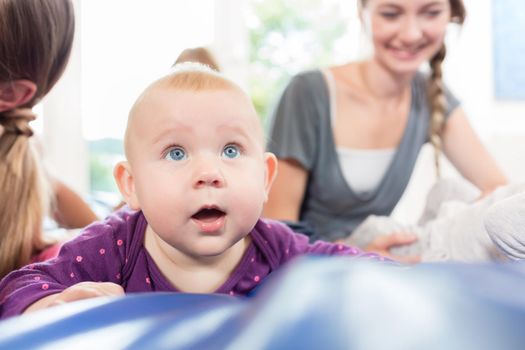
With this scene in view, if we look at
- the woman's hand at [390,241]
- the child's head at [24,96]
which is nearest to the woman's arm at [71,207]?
the child's head at [24,96]

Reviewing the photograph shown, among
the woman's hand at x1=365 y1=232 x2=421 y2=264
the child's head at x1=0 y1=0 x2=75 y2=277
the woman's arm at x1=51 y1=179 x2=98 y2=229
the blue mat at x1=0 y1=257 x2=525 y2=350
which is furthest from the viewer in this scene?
the woman's arm at x1=51 y1=179 x2=98 y2=229

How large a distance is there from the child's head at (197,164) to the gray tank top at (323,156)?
0.79m

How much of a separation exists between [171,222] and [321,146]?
890 mm

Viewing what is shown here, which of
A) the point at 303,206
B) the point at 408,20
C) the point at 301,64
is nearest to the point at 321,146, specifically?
the point at 303,206

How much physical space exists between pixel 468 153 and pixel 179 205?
1112 mm

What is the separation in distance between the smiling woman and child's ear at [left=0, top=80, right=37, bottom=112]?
63 cm

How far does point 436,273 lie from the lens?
0.54 meters

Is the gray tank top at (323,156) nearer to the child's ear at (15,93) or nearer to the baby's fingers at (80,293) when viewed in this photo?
the child's ear at (15,93)

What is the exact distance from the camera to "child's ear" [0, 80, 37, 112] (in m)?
1.12

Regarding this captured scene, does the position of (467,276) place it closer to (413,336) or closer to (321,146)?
(413,336)

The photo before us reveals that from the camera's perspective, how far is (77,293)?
760mm

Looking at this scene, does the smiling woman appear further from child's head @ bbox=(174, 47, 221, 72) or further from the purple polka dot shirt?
the purple polka dot shirt

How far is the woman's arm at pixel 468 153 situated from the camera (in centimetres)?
176

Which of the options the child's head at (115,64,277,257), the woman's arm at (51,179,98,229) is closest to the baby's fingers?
the child's head at (115,64,277,257)
